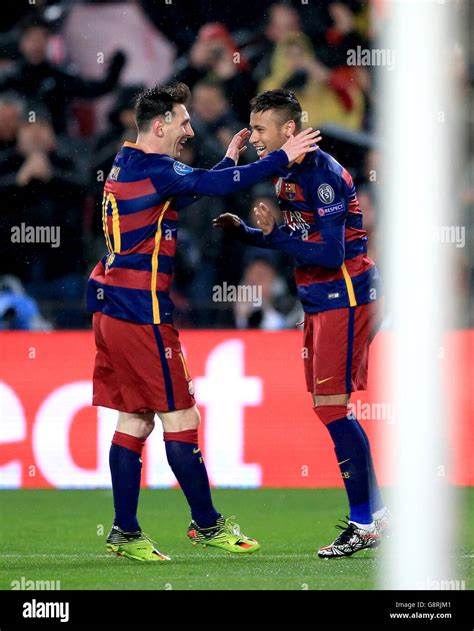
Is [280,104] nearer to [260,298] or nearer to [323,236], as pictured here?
[323,236]

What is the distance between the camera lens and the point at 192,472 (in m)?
4.77

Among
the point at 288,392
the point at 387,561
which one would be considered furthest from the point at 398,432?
the point at 288,392

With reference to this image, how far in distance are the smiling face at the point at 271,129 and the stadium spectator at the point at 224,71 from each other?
4.41 meters

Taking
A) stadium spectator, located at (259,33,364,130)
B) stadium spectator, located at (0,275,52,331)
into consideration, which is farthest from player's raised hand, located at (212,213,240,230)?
stadium spectator, located at (259,33,364,130)

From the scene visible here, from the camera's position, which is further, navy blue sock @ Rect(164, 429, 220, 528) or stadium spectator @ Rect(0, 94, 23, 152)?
stadium spectator @ Rect(0, 94, 23, 152)

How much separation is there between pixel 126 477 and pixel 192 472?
272 mm

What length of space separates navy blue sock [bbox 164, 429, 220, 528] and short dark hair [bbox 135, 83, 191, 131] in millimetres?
1271

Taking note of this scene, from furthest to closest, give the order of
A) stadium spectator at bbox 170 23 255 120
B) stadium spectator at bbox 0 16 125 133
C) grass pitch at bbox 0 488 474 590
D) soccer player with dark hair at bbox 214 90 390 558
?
1. stadium spectator at bbox 0 16 125 133
2. stadium spectator at bbox 170 23 255 120
3. soccer player with dark hair at bbox 214 90 390 558
4. grass pitch at bbox 0 488 474 590

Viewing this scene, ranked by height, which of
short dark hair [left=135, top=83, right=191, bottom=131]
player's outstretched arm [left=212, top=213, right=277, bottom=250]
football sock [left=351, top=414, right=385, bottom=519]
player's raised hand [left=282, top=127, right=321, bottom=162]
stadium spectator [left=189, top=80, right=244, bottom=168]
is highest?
stadium spectator [left=189, top=80, right=244, bottom=168]

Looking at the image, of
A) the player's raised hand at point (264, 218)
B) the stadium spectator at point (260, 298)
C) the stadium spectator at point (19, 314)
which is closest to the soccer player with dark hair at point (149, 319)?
the player's raised hand at point (264, 218)

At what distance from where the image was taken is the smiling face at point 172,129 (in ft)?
15.9

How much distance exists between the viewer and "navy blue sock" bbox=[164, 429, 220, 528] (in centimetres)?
477

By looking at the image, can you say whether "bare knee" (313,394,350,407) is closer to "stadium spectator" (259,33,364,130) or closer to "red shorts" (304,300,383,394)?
"red shorts" (304,300,383,394)
